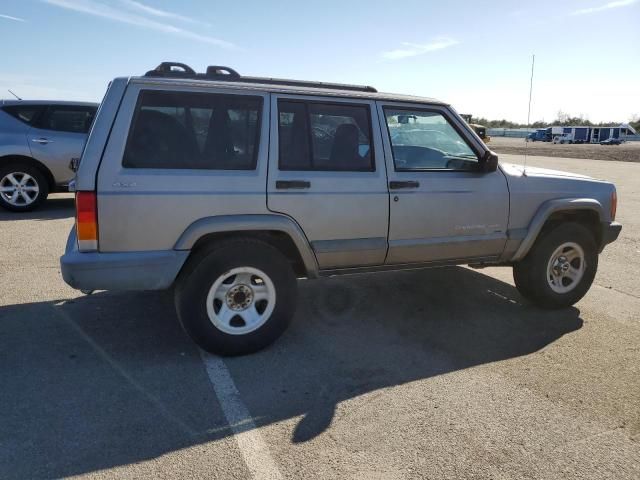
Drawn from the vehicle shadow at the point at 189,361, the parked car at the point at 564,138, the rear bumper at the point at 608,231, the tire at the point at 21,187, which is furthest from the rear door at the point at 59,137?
the parked car at the point at 564,138

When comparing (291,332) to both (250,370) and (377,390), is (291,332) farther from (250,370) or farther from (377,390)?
(377,390)

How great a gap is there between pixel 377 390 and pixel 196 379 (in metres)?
1.20

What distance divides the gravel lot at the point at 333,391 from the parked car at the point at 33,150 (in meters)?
4.02

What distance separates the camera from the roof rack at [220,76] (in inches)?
149

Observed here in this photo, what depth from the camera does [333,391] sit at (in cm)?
338

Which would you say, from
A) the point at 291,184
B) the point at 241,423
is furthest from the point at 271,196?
the point at 241,423

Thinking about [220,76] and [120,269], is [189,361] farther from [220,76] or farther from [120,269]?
[220,76]

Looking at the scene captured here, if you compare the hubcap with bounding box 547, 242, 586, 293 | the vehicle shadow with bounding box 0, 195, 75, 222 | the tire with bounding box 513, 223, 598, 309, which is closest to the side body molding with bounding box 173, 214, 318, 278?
the tire with bounding box 513, 223, 598, 309

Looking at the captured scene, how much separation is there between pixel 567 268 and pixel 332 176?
8.45 feet

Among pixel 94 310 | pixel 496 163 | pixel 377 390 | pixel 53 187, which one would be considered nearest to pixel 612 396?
pixel 377 390

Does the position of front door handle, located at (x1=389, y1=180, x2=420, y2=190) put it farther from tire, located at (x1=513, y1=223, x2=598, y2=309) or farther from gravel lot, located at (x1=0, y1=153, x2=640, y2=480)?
tire, located at (x1=513, y1=223, x2=598, y2=309)

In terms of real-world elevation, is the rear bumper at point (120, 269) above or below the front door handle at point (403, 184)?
below

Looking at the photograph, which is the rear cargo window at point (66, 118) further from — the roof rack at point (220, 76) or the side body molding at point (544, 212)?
the side body molding at point (544, 212)

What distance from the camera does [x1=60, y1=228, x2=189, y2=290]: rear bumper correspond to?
3.40 metres
